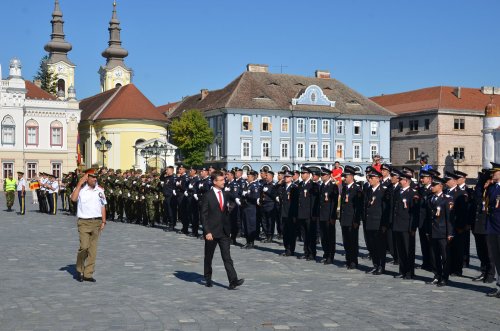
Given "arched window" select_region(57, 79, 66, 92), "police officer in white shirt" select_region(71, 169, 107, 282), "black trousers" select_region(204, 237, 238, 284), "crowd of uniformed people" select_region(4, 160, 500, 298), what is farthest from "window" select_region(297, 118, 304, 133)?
"black trousers" select_region(204, 237, 238, 284)

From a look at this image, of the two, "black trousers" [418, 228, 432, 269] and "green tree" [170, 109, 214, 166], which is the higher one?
"green tree" [170, 109, 214, 166]

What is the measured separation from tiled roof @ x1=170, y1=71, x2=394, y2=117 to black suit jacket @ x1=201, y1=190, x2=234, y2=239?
2465 inches

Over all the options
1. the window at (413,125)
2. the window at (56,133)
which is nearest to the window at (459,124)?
the window at (413,125)

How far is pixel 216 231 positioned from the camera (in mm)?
11969

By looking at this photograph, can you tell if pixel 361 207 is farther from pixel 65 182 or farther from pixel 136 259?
pixel 65 182

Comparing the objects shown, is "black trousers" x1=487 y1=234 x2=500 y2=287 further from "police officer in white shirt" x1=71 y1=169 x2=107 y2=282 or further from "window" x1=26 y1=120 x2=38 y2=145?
"window" x1=26 y1=120 x2=38 y2=145

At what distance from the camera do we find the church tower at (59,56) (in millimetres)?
94250

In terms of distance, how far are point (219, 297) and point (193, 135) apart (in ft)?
215

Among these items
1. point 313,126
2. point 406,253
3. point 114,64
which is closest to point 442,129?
point 313,126

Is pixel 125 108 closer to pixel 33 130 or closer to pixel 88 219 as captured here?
pixel 33 130

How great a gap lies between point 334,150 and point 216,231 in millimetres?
68673

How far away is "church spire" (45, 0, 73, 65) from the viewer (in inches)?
3787

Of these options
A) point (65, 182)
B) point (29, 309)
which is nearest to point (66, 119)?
point (65, 182)

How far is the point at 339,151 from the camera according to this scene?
80125mm
